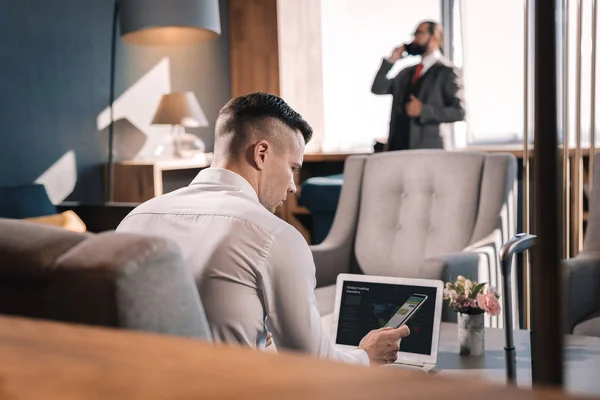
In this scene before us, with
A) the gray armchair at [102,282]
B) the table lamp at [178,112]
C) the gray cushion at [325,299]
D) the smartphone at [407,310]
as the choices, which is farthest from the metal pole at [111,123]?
the gray armchair at [102,282]

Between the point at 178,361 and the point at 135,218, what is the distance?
3.44 ft

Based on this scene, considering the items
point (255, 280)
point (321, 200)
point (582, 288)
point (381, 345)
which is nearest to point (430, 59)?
point (321, 200)

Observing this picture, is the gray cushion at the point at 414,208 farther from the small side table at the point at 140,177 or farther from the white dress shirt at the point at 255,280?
the small side table at the point at 140,177

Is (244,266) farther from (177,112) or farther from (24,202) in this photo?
(177,112)

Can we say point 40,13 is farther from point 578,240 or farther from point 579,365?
point 579,365

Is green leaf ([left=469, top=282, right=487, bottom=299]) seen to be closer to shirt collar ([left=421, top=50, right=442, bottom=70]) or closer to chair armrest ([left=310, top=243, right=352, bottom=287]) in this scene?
chair armrest ([left=310, top=243, right=352, bottom=287])

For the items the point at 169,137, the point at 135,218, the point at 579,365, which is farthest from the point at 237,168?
the point at 169,137

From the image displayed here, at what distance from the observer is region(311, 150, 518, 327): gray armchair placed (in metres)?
3.03

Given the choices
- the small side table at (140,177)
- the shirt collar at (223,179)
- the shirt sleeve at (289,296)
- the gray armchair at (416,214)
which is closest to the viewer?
the shirt sleeve at (289,296)

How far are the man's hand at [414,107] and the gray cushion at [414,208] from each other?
1404 mm

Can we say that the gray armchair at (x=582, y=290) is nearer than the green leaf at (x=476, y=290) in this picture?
No

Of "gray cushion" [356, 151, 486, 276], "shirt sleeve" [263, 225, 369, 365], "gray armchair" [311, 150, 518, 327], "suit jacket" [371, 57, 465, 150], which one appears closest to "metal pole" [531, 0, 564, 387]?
"shirt sleeve" [263, 225, 369, 365]

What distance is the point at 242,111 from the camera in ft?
5.62

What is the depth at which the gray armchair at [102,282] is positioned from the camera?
66cm
